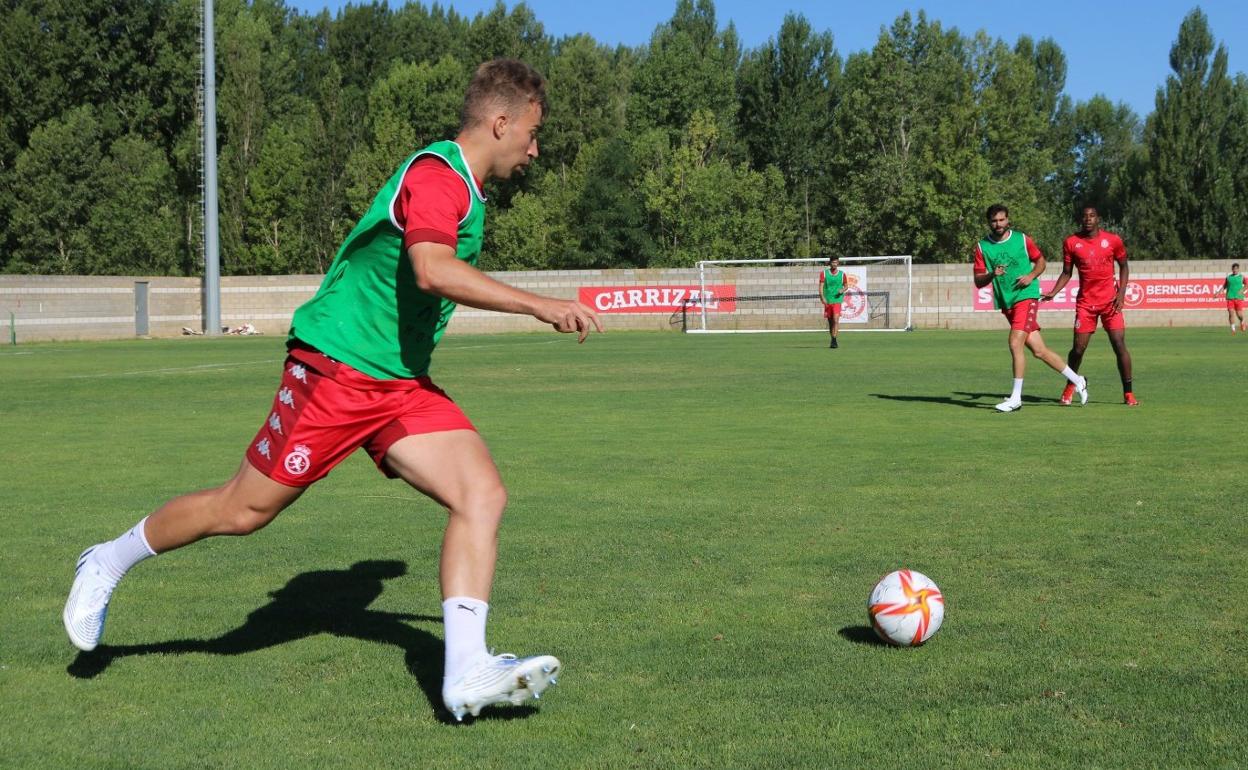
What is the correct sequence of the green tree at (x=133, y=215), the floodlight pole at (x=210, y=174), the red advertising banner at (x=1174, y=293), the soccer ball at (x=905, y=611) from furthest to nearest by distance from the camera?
1. the green tree at (x=133, y=215)
2. the red advertising banner at (x=1174, y=293)
3. the floodlight pole at (x=210, y=174)
4. the soccer ball at (x=905, y=611)

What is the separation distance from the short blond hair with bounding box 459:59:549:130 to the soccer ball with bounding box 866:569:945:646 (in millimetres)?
2194

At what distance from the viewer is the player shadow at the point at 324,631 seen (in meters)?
4.75

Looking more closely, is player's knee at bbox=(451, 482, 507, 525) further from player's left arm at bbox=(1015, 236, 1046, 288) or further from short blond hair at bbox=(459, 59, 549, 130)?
player's left arm at bbox=(1015, 236, 1046, 288)

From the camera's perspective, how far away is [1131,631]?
5.03 m

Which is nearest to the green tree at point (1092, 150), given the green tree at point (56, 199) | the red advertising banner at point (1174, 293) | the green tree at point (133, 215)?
the red advertising banner at point (1174, 293)

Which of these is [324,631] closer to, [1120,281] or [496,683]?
[496,683]

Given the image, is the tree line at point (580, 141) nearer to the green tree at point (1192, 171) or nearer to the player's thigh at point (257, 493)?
the green tree at point (1192, 171)

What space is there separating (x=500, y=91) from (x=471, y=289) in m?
0.82

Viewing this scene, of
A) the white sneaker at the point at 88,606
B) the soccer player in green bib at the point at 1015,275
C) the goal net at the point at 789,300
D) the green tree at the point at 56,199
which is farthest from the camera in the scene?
the green tree at the point at 56,199

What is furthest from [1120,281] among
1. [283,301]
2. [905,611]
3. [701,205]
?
[701,205]

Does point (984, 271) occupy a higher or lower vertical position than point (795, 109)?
lower

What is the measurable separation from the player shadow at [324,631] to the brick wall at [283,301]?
129ft

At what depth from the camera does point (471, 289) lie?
398 cm

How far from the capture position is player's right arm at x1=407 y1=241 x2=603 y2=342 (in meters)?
3.96
